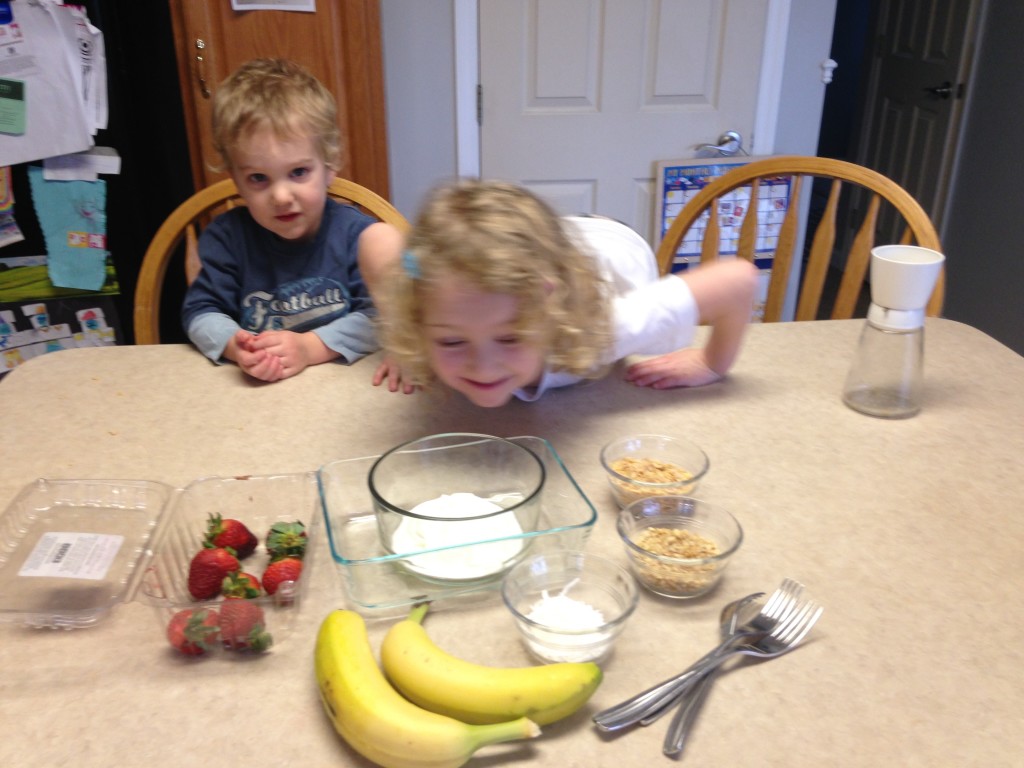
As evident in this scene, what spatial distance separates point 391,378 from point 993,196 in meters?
2.76

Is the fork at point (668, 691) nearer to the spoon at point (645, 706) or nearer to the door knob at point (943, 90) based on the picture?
the spoon at point (645, 706)

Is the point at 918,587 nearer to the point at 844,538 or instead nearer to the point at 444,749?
the point at 844,538

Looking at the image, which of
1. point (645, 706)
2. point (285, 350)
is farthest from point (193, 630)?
point (285, 350)

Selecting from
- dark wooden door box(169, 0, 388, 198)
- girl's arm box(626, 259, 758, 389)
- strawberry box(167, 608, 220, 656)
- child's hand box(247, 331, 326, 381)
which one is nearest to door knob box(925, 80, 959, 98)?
dark wooden door box(169, 0, 388, 198)

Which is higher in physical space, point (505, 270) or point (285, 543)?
point (505, 270)

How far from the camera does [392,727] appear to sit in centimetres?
57

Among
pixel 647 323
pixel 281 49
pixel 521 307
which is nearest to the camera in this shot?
pixel 521 307

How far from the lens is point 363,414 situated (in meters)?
1.10

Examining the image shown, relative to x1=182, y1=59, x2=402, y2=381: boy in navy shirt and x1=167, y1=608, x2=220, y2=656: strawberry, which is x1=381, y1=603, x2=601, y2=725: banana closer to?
x1=167, y1=608, x2=220, y2=656: strawberry

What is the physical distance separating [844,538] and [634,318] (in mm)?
415

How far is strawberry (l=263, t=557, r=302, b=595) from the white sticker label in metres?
0.17

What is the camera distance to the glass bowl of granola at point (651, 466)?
0.87m

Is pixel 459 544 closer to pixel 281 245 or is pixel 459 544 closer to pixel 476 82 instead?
pixel 281 245

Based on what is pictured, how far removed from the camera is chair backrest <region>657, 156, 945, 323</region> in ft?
4.69
